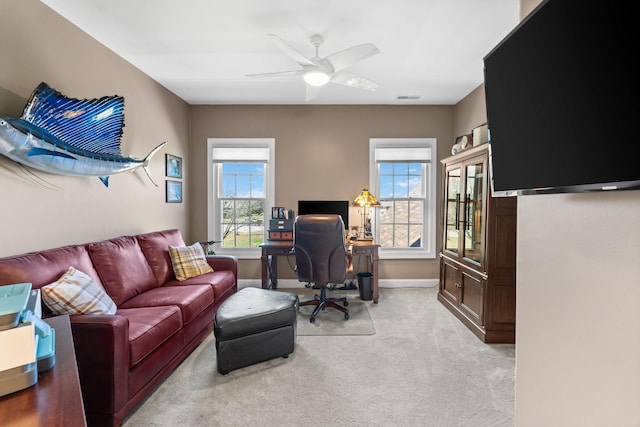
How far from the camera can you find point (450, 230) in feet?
12.5

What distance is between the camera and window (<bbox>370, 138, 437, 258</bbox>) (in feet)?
15.0

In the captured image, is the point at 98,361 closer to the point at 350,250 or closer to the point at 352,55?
the point at 352,55

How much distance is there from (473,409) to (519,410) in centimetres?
54

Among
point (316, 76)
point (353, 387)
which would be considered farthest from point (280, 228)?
point (353, 387)

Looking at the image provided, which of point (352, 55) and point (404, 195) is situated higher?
point (352, 55)

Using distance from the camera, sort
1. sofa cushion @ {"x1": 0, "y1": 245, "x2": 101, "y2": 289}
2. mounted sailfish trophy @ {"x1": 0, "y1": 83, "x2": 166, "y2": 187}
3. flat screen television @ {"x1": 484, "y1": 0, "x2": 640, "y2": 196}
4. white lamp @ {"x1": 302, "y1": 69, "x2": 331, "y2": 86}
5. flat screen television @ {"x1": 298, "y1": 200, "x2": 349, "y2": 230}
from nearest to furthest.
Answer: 1. flat screen television @ {"x1": 484, "y1": 0, "x2": 640, "y2": 196}
2. sofa cushion @ {"x1": 0, "y1": 245, "x2": 101, "y2": 289}
3. mounted sailfish trophy @ {"x1": 0, "y1": 83, "x2": 166, "y2": 187}
4. white lamp @ {"x1": 302, "y1": 69, "x2": 331, "y2": 86}
5. flat screen television @ {"x1": 298, "y1": 200, "x2": 349, "y2": 230}

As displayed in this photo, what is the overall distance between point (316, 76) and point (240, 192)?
247 cm

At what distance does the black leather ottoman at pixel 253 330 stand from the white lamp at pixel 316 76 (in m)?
1.89

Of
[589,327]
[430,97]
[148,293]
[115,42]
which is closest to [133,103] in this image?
[115,42]

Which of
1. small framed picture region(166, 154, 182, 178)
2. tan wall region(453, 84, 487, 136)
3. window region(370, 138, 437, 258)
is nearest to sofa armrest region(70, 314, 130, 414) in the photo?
small framed picture region(166, 154, 182, 178)

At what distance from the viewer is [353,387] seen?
219 cm

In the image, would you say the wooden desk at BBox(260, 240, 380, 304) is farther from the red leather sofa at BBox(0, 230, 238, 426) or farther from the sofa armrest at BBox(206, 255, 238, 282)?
the red leather sofa at BBox(0, 230, 238, 426)

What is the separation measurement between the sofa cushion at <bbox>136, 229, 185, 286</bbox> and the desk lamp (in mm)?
2409

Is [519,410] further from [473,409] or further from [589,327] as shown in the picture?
[589,327]
